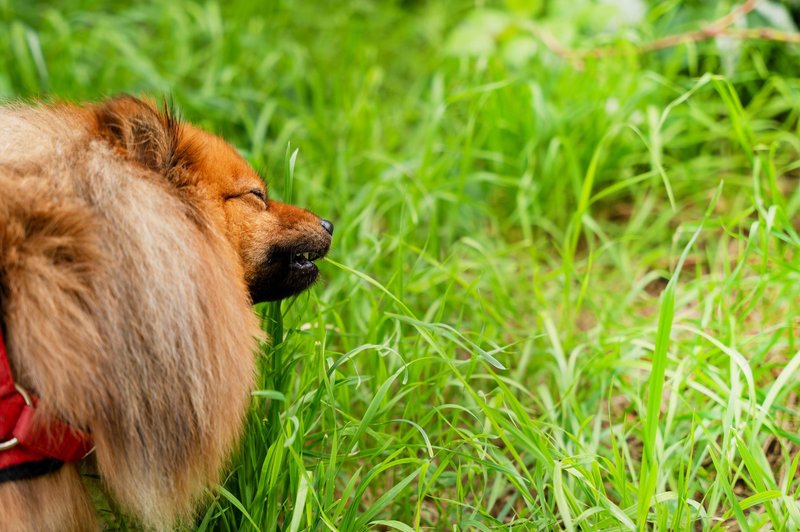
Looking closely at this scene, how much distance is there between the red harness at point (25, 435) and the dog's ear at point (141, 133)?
0.50 meters

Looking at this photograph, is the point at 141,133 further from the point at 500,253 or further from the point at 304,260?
the point at 500,253

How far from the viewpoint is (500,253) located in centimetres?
307

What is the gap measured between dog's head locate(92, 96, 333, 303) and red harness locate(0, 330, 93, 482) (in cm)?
52

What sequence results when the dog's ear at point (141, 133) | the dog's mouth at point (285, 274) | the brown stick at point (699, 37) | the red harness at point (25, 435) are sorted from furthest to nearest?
1. the brown stick at point (699, 37)
2. the dog's mouth at point (285, 274)
3. the dog's ear at point (141, 133)
4. the red harness at point (25, 435)

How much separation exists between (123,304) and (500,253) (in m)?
1.68

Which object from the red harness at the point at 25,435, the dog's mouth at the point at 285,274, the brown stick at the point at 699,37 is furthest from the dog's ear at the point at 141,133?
the brown stick at the point at 699,37

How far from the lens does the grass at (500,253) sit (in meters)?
2.15

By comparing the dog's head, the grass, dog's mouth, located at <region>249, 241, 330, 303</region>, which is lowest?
the grass

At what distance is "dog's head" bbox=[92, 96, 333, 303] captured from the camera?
1.88 metres

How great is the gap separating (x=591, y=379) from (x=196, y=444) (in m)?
1.43

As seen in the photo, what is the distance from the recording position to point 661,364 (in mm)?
2100

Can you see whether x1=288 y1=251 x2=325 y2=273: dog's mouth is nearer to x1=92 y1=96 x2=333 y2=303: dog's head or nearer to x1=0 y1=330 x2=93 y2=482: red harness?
x1=92 y1=96 x2=333 y2=303: dog's head

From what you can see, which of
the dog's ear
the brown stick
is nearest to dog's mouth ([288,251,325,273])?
the dog's ear

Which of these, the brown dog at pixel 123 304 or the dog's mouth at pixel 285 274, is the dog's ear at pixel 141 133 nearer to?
the brown dog at pixel 123 304
